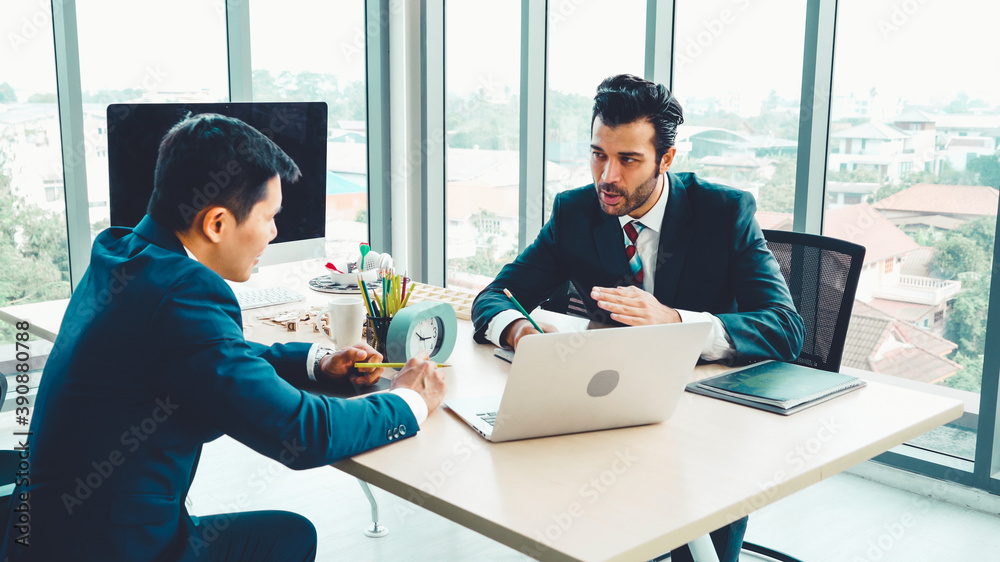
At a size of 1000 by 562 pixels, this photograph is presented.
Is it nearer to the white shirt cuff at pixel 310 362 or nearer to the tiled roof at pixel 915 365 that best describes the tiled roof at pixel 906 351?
the tiled roof at pixel 915 365

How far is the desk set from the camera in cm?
102

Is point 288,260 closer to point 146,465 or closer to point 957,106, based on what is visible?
point 146,465

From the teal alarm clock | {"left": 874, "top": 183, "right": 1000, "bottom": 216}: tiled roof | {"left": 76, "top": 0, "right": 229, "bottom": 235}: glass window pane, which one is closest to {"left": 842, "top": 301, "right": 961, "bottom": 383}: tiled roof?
{"left": 874, "top": 183, "right": 1000, "bottom": 216}: tiled roof

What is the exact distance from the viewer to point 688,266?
6.59 feet

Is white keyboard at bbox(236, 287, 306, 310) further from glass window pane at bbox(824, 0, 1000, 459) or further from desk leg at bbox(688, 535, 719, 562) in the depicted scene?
glass window pane at bbox(824, 0, 1000, 459)

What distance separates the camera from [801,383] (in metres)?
1.58

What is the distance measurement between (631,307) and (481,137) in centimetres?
262

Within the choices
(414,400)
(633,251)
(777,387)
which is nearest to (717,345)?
(777,387)

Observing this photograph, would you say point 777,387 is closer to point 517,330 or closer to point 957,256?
point 517,330

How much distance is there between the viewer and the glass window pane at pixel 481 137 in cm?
401

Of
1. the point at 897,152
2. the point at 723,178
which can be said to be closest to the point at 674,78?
the point at 723,178

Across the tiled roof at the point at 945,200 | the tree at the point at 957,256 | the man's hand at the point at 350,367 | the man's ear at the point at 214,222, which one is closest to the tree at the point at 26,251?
the man's hand at the point at 350,367

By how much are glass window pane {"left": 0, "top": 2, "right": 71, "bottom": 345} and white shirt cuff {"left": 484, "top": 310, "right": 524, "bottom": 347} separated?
2297 millimetres

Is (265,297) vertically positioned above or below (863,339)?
above
